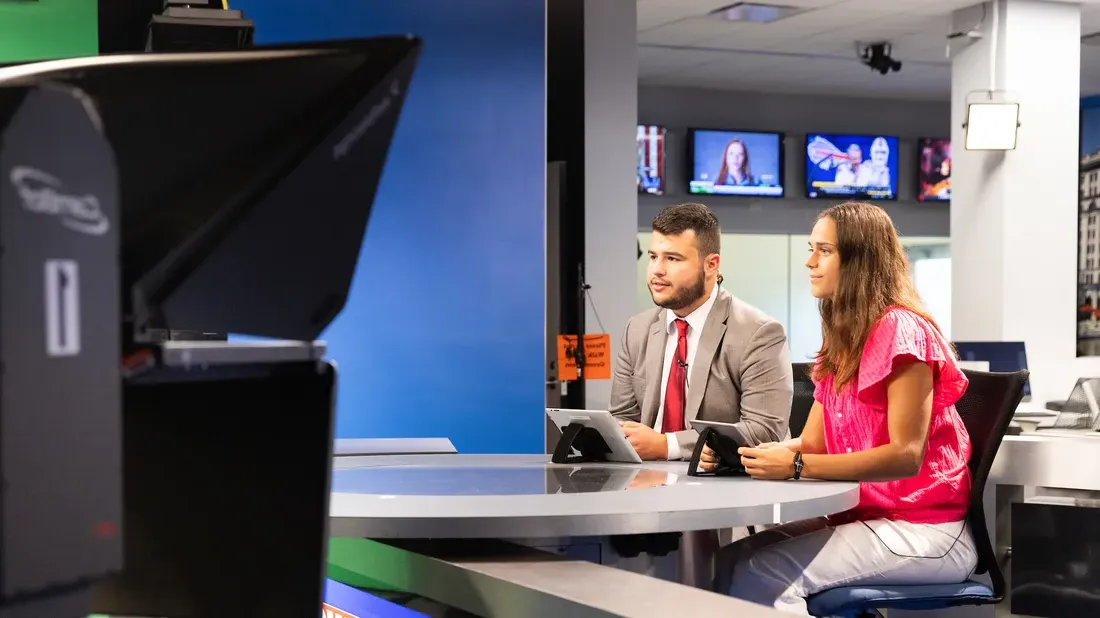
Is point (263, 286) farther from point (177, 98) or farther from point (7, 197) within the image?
point (7, 197)

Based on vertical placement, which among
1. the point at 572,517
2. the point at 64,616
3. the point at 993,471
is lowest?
the point at 993,471

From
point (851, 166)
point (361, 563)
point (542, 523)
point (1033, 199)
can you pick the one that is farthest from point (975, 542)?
point (851, 166)

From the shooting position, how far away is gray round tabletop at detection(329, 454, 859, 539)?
186 cm

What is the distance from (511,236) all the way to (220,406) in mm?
3716

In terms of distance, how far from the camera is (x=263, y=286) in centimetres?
94

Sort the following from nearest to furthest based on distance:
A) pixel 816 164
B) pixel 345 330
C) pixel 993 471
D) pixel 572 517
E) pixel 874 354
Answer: pixel 572 517 → pixel 874 354 → pixel 993 471 → pixel 345 330 → pixel 816 164

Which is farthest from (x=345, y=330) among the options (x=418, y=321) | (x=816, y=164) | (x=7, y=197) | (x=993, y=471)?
(x=816, y=164)

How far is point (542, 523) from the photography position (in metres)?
1.86

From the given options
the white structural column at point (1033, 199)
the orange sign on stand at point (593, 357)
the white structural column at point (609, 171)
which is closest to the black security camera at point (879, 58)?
the white structural column at point (1033, 199)

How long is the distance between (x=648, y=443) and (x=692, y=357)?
341 millimetres

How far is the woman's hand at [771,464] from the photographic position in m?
2.49

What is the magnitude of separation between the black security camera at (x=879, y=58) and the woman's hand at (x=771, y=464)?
22.7ft

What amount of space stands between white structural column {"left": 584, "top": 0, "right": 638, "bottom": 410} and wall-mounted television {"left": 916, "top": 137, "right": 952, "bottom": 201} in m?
5.84

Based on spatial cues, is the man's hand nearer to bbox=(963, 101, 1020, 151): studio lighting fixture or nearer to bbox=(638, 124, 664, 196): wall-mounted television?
bbox=(963, 101, 1020, 151): studio lighting fixture
